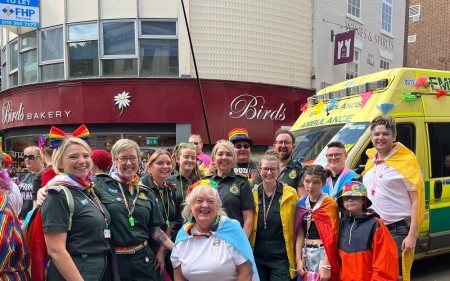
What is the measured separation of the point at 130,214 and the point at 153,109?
1006 cm

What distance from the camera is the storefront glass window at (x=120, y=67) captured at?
43.7ft

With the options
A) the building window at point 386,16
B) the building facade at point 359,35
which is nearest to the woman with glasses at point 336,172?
the building facade at point 359,35

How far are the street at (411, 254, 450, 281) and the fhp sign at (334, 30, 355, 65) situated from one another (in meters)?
9.85

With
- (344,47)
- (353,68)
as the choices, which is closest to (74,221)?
(344,47)

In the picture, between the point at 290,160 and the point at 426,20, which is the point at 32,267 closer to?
the point at 290,160

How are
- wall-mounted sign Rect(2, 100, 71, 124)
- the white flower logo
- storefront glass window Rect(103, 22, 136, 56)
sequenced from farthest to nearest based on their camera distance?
wall-mounted sign Rect(2, 100, 71, 124) < storefront glass window Rect(103, 22, 136, 56) < the white flower logo

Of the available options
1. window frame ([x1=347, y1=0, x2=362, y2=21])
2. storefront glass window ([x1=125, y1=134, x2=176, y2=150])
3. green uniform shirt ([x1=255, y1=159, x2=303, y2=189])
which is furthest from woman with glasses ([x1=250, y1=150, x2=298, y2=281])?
window frame ([x1=347, y1=0, x2=362, y2=21])

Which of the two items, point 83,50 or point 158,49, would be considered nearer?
point 158,49

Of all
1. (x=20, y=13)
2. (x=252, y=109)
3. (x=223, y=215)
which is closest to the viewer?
(x=223, y=215)

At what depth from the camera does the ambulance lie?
18.5 feet

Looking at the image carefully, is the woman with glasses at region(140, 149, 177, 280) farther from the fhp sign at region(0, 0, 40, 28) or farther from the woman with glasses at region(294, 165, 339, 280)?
the fhp sign at region(0, 0, 40, 28)

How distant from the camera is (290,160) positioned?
184 inches

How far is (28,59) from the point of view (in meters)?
15.0

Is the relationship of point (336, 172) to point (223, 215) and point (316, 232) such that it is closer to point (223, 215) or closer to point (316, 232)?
point (316, 232)
